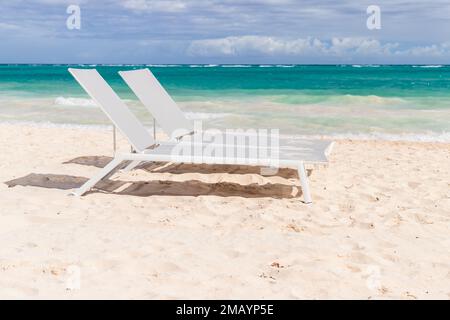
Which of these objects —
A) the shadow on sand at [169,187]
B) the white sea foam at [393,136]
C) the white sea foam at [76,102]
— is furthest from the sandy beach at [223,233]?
the white sea foam at [76,102]

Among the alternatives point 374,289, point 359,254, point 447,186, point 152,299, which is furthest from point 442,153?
point 152,299

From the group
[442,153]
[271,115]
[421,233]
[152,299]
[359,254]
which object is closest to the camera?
[152,299]

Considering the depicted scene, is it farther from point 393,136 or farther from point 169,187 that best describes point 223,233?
point 393,136

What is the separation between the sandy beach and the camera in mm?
3330

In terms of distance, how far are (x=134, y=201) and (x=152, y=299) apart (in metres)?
2.26

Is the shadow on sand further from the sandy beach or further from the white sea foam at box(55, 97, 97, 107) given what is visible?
the white sea foam at box(55, 97, 97, 107)

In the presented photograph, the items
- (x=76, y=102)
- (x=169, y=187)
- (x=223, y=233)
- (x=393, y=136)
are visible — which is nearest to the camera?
(x=223, y=233)

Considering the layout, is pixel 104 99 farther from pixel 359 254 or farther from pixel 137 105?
pixel 137 105

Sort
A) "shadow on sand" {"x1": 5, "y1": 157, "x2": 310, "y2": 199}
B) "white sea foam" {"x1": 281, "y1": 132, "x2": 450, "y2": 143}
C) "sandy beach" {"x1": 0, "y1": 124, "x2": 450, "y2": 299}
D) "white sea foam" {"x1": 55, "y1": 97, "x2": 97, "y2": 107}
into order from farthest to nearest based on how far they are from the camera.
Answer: "white sea foam" {"x1": 55, "y1": 97, "x2": 97, "y2": 107} → "white sea foam" {"x1": 281, "y1": 132, "x2": 450, "y2": 143} → "shadow on sand" {"x1": 5, "y1": 157, "x2": 310, "y2": 199} → "sandy beach" {"x1": 0, "y1": 124, "x2": 450, "y2": 299}

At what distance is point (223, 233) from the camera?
436 centimetres

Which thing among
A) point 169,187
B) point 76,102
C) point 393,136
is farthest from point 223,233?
point 76,102

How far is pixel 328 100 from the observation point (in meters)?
20.9

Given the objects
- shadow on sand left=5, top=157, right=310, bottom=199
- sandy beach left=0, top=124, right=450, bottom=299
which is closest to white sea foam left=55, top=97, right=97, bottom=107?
sandy beach left=0, top=124, right=450, bottom=299

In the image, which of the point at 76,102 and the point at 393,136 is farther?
the point at 76,102
